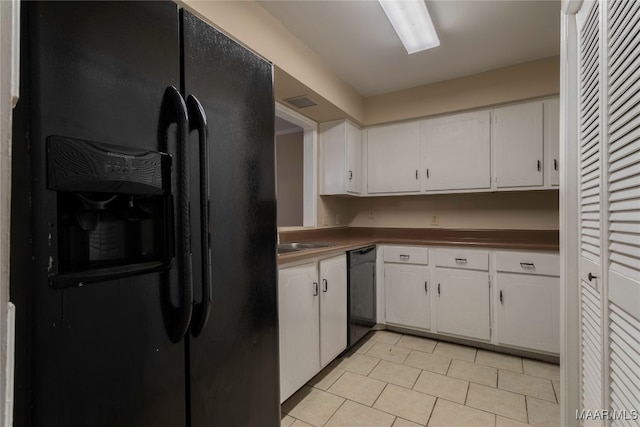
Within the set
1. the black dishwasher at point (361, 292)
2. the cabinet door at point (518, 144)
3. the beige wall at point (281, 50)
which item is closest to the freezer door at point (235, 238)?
the beige wall at point (281, 50)

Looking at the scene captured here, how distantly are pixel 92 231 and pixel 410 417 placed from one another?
5.85 feet

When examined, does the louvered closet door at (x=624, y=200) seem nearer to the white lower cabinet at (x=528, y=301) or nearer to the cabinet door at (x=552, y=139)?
the white lower cabinet at (x=528, y=301)

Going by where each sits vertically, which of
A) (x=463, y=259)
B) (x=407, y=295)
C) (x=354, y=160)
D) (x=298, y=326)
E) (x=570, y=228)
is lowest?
(x=407, y=295)

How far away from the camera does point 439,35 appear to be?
216 cm

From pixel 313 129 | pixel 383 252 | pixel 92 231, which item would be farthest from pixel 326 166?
pixel 92 231

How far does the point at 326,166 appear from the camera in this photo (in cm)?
311

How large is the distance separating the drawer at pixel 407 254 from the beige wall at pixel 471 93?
1.34 metres

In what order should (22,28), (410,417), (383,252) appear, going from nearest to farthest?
(22,28) → (410,417) → (383,252)

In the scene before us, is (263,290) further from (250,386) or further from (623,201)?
(623,201)

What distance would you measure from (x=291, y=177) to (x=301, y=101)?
1764mm

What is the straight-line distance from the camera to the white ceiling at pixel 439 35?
6.11 ft

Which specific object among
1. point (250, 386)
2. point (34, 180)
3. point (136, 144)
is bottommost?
point (250, 386)

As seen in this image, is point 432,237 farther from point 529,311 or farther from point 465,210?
point 529,311

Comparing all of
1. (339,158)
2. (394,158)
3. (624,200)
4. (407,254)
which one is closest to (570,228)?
(624,200)
